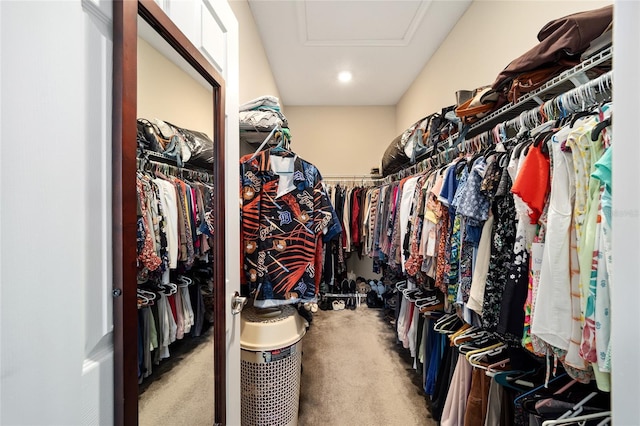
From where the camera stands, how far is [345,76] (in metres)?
2.92

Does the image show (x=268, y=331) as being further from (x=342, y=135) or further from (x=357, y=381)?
(x=342, y=135)

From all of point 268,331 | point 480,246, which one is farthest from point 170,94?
point 480,246

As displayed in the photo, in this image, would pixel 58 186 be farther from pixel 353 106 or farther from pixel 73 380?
pixel 353 106

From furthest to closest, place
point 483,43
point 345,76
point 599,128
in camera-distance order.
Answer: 1. point 345,76
2. point 483,43
3. point 599,128

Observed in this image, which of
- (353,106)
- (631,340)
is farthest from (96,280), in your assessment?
(353,106)

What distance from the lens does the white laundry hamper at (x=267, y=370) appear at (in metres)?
1.20

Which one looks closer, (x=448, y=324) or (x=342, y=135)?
(x=448, y=324)

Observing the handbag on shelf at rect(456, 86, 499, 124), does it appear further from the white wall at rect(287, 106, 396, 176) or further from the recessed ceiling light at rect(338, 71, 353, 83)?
the white wall at rect(287, 106, 396, 176)

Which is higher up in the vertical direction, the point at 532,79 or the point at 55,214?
the point at 532,79

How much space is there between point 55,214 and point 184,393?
0.65 m

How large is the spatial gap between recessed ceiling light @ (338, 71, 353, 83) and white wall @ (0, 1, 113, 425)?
2787 millimetres

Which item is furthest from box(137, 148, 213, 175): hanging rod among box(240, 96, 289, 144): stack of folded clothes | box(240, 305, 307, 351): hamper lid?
box(240, 305, 307, 351): hamper lid

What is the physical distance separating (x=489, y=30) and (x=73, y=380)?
2.52 meters

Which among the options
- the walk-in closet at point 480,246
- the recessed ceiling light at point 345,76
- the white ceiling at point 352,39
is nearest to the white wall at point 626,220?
the walk-in closet at point 480,246
